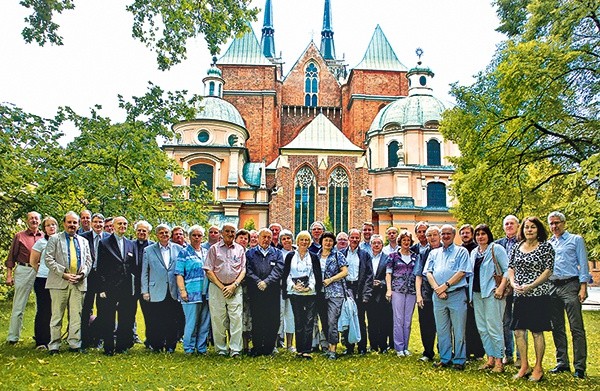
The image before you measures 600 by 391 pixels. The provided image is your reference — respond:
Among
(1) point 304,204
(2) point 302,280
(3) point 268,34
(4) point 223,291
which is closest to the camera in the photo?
(4) point 223,291

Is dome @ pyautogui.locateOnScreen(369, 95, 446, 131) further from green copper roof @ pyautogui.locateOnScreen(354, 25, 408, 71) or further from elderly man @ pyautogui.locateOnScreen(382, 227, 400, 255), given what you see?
elderly man @ pyautogui.locateOnScreen(382, 227, 400, 255)

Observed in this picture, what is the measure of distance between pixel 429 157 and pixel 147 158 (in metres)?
26.5

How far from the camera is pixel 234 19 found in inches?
285

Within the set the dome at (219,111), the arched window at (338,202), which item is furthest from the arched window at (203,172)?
the arched window at (338,202)

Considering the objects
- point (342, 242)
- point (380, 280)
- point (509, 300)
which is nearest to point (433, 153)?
point (342, 242)

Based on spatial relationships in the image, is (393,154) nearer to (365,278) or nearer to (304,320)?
(365,278)

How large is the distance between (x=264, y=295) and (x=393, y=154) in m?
28.7

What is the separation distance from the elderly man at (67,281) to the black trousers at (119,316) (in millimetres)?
289

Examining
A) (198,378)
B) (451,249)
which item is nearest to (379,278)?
(451,249)

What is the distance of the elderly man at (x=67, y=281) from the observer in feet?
20.8

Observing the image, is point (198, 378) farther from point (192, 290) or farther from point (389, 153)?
point (389, 153)

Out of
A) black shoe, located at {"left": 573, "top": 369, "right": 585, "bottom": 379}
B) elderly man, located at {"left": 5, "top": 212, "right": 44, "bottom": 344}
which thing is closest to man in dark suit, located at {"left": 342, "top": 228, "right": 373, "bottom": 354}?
black shoe, located at {"left": 573, "top": 369, "right": 585, "bottom": 379}

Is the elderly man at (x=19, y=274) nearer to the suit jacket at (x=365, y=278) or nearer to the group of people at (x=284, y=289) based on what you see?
the group of people at (x=284, y=289)

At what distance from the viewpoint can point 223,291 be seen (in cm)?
646
